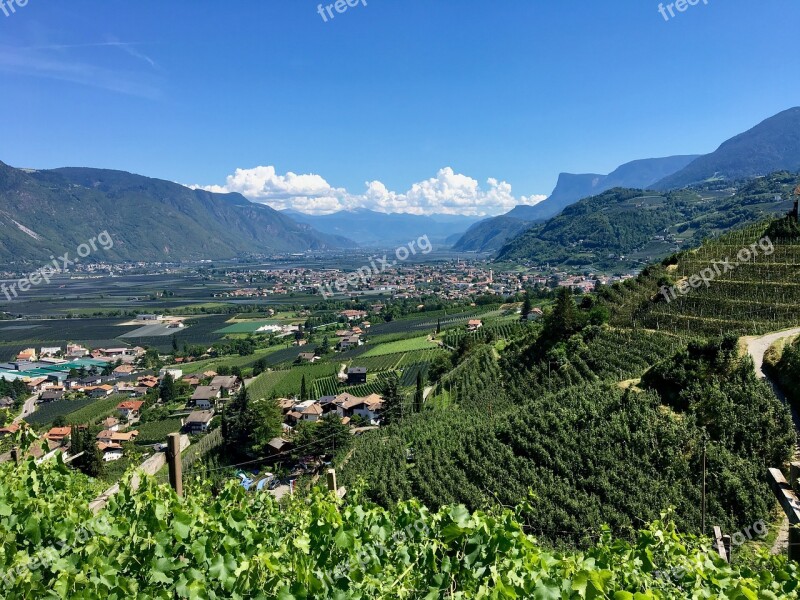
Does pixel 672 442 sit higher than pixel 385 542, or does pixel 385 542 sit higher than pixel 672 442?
pixel 385 542

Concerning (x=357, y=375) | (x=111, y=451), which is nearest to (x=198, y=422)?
(x=111, y=451)

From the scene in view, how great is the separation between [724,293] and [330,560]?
25.1 m

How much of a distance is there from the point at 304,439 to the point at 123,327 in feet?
242

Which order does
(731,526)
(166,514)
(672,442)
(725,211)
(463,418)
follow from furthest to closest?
(725,211)
(463,418)
(672,442)
(731,526)
(166,514)

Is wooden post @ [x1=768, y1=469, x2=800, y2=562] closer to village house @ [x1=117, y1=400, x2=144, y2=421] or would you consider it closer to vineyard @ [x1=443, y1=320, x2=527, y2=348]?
vineyard @ [x1=443, y1=320, x2=527, y2=348]

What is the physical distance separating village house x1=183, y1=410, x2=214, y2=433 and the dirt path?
32274 millimetres

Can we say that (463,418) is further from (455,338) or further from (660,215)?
(660,215)

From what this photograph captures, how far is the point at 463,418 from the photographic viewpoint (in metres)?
20.8

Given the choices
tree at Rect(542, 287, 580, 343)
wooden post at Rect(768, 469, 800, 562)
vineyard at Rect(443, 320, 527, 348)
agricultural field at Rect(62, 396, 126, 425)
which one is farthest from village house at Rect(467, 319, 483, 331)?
wooden post at Rect(768, 469, 800, 562)

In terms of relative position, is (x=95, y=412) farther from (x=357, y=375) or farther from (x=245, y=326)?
(x=245, y=326)

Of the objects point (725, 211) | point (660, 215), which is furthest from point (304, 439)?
point (660, 215)

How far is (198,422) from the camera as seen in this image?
3459 cm

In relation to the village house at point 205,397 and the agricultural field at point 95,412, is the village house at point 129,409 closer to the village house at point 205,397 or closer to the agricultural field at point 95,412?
the agricultural field at point 95,412

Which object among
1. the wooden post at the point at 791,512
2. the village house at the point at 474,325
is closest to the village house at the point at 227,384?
the village house at the point at 474,325
